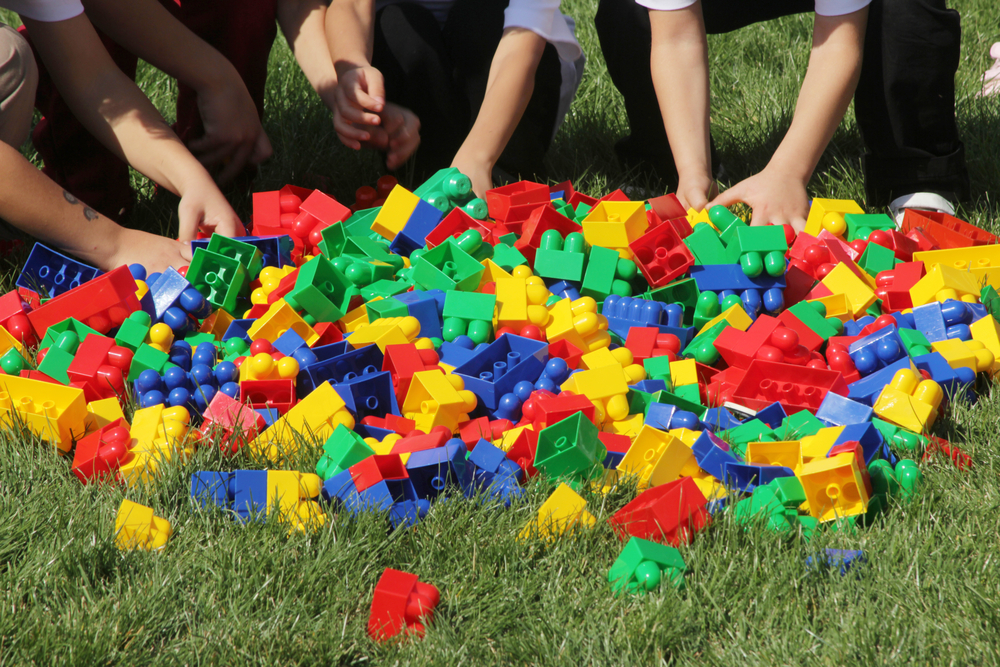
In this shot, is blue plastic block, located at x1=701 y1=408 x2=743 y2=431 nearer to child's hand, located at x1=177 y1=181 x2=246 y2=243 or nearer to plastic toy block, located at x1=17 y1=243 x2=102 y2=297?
child's hand, located at x1=177 y1=181 x2=246 y2=243

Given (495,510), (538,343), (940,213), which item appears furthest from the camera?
(940,213)

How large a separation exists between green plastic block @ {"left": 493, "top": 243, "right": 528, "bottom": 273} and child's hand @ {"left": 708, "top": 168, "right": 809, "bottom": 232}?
584mm

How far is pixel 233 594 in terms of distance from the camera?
129 cm

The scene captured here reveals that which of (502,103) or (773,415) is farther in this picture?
(502,103)

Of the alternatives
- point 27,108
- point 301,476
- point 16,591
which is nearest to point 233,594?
point 301,476

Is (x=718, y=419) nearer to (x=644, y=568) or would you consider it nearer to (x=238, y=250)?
(x=644, y=568)

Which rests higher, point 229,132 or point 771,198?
point 229,132

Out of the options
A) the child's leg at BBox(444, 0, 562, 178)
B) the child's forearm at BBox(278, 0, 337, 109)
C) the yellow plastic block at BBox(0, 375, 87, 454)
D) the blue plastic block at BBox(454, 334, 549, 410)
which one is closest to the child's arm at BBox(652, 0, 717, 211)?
the child's leg at BBox(444, 0, 562, 178)

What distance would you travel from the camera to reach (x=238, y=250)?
6.68 ft

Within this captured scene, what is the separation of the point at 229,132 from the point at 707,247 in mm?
1512

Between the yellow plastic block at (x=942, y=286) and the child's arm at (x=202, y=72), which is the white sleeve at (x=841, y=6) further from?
the child's arm at (x=202, y=72)

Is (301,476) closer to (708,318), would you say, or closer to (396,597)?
(396,597)

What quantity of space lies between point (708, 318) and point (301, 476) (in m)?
1.05

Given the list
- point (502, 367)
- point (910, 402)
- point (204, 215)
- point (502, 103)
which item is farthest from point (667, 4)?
point (204, 215)
